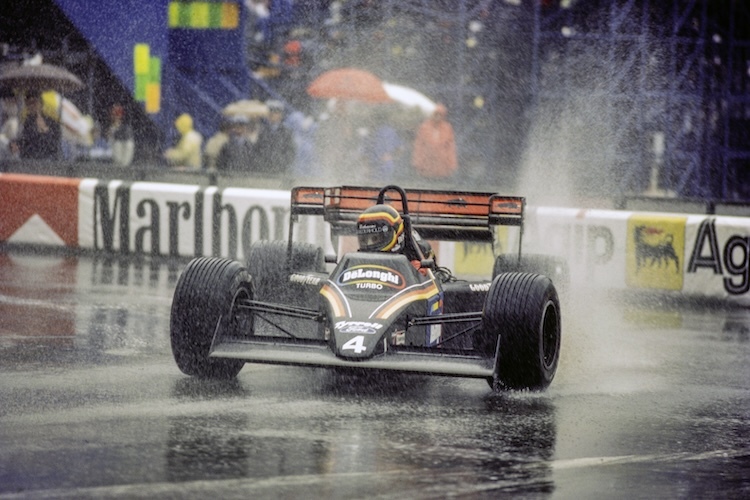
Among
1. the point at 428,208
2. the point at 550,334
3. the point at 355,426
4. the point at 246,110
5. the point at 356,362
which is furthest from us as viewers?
the point at 246,110

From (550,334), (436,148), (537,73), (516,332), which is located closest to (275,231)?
(436,148)

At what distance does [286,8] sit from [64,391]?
53.8ft

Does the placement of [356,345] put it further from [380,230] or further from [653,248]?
[653,248]

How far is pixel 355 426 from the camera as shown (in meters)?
7.48

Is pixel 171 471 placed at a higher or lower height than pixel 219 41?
lower

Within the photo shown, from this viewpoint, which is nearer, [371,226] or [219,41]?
[371,226]

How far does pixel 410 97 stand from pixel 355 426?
1576cm

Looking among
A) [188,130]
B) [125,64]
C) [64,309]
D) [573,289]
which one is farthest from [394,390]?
[125,64]

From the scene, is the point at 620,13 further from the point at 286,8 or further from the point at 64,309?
the point at 64,309

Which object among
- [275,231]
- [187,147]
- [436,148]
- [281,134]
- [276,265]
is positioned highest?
[281,134]

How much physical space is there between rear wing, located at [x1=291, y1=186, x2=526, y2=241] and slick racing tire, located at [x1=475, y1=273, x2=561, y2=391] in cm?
170

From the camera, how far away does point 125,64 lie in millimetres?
22484

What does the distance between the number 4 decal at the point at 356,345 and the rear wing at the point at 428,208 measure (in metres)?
2.27

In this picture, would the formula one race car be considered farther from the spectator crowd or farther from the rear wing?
the spectator crowd
